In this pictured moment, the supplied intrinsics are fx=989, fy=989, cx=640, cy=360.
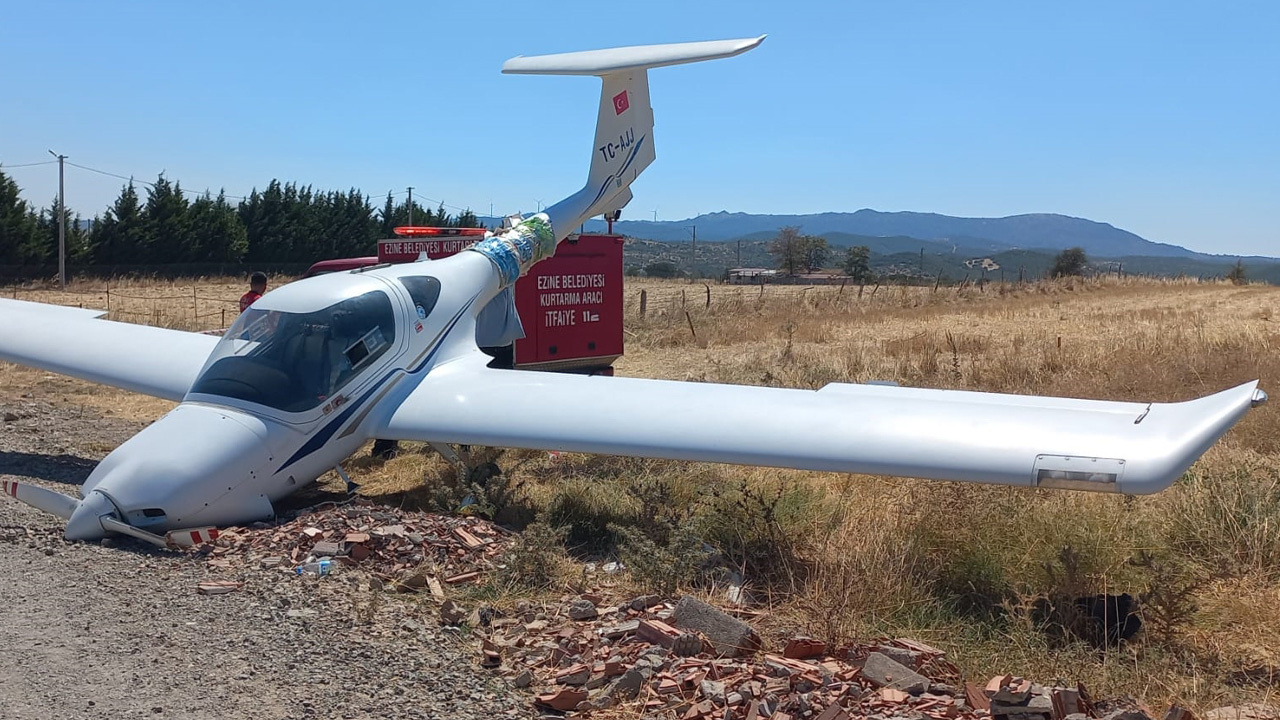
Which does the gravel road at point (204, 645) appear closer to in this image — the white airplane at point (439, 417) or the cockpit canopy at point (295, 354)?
the white airplane at point (439, 417)

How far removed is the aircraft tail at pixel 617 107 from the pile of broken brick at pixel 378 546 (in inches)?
291

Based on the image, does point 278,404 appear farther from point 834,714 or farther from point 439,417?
point 834,714

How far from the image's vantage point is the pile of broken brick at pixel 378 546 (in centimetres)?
639

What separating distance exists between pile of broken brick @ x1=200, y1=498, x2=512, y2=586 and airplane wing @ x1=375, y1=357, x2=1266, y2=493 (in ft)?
3.06

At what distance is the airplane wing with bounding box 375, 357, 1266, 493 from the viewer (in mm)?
6117

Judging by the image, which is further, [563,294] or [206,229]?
[206,229]

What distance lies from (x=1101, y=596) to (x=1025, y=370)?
8.59 meters

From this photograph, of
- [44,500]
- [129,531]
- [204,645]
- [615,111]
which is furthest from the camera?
[615,111]

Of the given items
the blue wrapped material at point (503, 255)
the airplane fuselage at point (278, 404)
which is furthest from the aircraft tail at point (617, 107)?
the airplane fuselage at point (278, 404)

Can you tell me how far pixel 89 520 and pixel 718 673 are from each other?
4408 millimetres

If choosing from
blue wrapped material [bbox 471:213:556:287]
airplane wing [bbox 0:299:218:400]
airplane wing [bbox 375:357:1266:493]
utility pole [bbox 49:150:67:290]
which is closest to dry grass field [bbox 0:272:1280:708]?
airplane wing [bbox 375:357:1266:493]

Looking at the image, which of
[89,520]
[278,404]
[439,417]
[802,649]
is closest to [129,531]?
[89,520]

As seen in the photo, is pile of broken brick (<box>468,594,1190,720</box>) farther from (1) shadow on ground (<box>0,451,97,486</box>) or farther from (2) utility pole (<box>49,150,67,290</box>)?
(2) utility pole (<box>49,150,67,290</box>)

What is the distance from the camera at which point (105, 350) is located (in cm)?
1048
